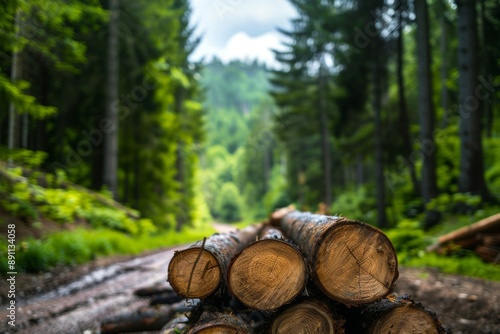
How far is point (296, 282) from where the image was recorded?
7.57 feet

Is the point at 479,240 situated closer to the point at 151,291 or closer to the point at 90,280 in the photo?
the point at 151,291

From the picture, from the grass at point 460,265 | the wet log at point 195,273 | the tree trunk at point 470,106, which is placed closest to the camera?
the wet log at point 195,273

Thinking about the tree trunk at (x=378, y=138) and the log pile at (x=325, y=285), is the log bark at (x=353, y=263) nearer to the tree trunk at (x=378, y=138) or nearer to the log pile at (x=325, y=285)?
the log pile at (x=325, y=285)

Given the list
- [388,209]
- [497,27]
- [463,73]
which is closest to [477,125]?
[463,73]

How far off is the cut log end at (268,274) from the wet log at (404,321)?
583mm

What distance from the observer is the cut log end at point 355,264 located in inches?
88.2

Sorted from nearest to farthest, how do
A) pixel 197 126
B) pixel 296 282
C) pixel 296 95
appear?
pixel 296 282 < pixel 296 95 < pixel 197 126

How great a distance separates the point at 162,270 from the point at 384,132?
1089 centimetres

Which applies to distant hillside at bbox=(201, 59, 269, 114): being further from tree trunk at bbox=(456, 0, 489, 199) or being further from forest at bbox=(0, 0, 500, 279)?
tree trunk at bbox=(456, 0, 489, 199)

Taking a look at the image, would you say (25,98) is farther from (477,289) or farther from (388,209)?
(388,209)

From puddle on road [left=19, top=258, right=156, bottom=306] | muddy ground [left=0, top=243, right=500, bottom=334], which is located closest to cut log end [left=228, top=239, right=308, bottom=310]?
muddy ground [left=0, top=243, right=500, bottom=334]

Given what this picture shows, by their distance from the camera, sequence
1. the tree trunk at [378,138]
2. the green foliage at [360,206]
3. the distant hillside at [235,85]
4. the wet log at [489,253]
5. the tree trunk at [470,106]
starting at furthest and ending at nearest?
the distant hillside at [235,85], the green foliage at [360,206], the tree trunk at [378,138], the tree trunk at [470,106], the wet log at [489,253]

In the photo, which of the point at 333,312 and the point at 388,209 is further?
the point at 388,209

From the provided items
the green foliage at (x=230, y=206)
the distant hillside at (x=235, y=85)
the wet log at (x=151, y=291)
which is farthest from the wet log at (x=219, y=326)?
the distant hillside at (x=235, y=85)
